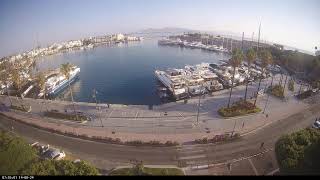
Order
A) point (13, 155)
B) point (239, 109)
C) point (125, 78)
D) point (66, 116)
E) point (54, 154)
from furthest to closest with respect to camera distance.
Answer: point (125, 78), point (239, 109), point (66, 116), point (54, 154), point (13, 155)

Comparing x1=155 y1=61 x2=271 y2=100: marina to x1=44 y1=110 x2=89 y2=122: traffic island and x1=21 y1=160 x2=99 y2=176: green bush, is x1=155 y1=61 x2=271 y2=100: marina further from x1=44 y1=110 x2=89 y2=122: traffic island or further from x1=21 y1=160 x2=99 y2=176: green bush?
→ x1=21 y1=160 x2=99 y2=176: green bush

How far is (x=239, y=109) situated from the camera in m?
33.4

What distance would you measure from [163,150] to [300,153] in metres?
11.0

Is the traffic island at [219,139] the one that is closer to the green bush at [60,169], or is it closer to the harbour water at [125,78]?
the green bush at [60,169]

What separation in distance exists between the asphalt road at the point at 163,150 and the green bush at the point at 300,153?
4.57m

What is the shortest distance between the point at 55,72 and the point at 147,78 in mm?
20229

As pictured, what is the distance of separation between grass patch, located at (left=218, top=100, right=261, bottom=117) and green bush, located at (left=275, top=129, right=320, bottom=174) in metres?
11.4

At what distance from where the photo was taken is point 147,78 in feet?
187

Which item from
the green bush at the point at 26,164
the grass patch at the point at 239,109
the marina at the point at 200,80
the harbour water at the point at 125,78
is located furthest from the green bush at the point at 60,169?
the marina at the point at 200,80

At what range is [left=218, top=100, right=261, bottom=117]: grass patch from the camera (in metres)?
32.3

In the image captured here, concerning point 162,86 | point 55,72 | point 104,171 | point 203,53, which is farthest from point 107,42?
point 104,171

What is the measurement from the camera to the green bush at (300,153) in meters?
16.7

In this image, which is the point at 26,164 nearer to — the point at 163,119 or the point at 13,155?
the point at 13,155

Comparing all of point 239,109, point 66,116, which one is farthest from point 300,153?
point 66,116
